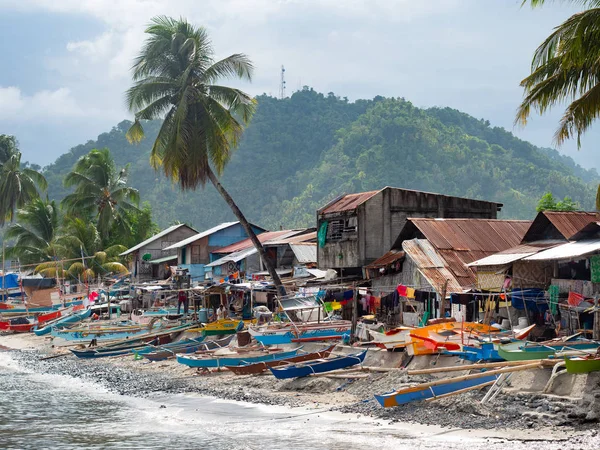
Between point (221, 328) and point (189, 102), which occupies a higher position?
point (189, 102)

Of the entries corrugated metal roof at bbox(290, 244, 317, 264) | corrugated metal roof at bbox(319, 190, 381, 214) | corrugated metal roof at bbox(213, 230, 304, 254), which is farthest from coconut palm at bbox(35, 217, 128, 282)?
corrugated metal roof at bbox(319, 190, 381, 214)

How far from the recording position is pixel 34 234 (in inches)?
2329

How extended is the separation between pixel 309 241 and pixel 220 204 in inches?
3264

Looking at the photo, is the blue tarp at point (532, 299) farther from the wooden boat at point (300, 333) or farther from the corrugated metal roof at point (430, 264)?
the wooden boat at point (300, 333)

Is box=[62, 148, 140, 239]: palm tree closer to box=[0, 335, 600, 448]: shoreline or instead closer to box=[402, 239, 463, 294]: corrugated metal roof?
box=[0, 335, 600, 448]: shoreline

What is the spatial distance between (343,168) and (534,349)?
4104 inches

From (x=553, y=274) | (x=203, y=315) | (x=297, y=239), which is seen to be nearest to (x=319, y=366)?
(x=553, y=274)

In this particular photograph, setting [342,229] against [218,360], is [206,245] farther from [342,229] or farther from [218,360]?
[218,360]

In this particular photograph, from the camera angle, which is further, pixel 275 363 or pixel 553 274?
pixel 275 363

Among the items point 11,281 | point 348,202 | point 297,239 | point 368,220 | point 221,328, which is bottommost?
point 221,328

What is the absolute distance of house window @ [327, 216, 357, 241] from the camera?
112 feet

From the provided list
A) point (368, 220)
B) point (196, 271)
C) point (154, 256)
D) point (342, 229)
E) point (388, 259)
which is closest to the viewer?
point (388, 259)

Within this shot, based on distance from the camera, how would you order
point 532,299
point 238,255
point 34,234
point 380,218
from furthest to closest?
point 34,234 → point 238,255 → point 380,218 → point 532,299

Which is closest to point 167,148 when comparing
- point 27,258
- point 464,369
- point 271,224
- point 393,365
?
point 393,365
